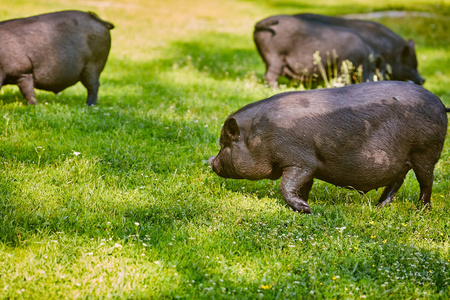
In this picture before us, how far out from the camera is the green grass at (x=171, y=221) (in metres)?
3.87

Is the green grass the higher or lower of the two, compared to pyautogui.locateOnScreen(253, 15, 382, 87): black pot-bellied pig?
lower

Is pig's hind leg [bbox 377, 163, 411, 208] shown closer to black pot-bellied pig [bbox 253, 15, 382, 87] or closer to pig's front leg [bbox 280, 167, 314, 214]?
pig's front leg [bbox 280, 167, 314, 214]

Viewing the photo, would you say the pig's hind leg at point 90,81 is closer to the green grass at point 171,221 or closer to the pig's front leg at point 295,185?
the green grass at point 171,221

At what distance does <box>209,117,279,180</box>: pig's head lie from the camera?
529cm

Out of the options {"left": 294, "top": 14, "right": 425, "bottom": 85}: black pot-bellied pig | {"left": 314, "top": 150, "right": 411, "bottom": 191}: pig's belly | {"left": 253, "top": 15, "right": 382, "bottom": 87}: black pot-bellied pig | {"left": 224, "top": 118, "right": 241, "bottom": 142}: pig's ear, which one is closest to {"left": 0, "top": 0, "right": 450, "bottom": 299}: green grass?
{"left": 314, "top": 150, "right": 411, "bottom": 191}: pig's belly

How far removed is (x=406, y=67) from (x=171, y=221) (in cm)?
855

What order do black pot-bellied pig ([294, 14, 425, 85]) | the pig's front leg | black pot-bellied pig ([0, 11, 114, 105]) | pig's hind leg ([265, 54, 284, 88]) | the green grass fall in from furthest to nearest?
1. black pot-bellied pig ([294, 14, 425, 85])
2. pig's hind leg ([265, 54, 284, 88])
3. black pot-bellied pig ([0, 11, 114, 105])
4. the pig's front leg
5. the green grass

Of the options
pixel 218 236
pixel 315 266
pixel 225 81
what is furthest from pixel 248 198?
pixel 225 81

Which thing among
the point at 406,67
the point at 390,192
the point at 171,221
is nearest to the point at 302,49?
the point at 406,67

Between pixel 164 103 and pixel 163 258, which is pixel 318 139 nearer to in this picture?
pixel 163 258

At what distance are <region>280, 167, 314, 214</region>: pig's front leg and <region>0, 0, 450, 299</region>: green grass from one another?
0.11 meters

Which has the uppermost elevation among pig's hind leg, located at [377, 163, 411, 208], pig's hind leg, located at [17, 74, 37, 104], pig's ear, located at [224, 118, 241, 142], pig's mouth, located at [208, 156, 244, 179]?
pig's ear, located at [224, 118, 241, 142]

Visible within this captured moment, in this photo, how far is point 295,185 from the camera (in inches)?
201

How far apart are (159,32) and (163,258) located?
13.5 m
